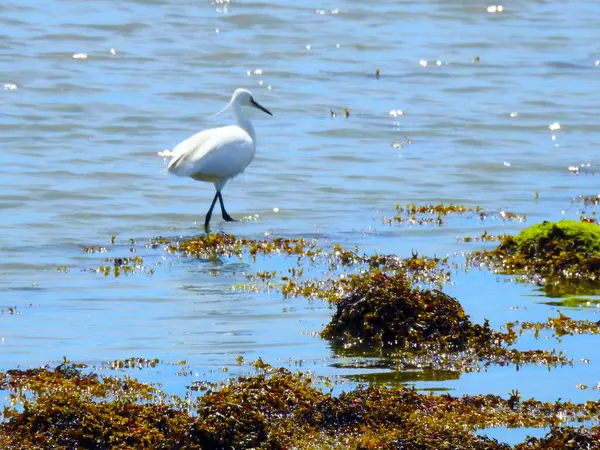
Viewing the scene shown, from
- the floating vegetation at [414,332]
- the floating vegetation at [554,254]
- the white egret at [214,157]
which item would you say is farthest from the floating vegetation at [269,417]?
the white egret at [214,157]

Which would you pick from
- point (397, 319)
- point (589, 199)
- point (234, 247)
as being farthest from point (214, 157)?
point (397, 319)

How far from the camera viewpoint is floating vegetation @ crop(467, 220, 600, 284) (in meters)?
9.66

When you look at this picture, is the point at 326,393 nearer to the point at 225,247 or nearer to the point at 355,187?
the point at 225,247

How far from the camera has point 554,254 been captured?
9.89 metres

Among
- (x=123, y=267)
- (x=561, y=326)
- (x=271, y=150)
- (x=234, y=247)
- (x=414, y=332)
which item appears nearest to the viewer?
(x=414, y=332)

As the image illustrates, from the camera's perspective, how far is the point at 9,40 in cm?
2405

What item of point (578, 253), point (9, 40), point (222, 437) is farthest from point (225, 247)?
point (9, 40)

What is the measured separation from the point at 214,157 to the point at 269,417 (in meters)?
7.69

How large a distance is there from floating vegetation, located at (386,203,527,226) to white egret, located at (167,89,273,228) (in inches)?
69.9

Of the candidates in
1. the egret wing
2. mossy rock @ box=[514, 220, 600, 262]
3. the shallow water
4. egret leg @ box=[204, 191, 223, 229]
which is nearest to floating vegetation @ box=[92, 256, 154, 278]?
the shallow water

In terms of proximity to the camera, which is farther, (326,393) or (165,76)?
(165,76)

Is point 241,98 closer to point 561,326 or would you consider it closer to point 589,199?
point 589,199

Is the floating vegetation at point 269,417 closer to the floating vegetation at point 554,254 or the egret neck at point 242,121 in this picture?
the floating vegetation at point 554,254

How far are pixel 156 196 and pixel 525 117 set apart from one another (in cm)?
711
